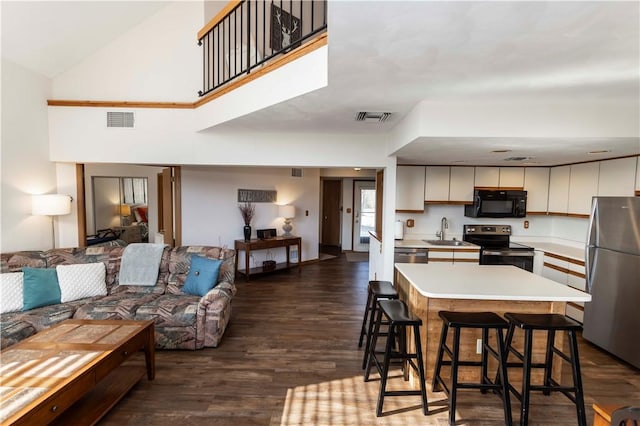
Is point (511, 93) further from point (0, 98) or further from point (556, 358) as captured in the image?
point (0, 98)

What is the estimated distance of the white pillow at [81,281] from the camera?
320 centimetres

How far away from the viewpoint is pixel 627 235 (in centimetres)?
293

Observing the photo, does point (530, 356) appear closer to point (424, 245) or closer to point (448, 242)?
point (424, 245)

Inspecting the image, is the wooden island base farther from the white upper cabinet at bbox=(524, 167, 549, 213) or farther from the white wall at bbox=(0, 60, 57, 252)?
the white wall at bbox=(0, 60, 57, 252)

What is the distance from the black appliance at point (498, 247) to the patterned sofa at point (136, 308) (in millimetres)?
3669

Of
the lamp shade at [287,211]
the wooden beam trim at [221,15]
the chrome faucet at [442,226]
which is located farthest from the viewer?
the lamp shade at [287,211]

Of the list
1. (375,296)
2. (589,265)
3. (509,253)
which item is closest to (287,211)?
(375,296)

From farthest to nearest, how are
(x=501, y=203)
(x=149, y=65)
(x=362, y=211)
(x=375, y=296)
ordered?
(x=362, y=211)
(x=501, y=203)
(x=149, y=65)
(x=375, y=296)

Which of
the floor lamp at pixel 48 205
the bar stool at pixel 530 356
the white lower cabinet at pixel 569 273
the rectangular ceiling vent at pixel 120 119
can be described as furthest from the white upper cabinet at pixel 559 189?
the floor lamp at pixel 48 205

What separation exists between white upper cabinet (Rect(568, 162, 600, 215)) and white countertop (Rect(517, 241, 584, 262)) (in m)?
0.53

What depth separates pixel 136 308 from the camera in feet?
10.0

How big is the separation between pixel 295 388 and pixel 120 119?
373cm

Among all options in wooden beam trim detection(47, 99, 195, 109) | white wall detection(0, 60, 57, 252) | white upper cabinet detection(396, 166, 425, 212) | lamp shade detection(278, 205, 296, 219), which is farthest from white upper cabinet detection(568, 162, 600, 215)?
white wall detection(0, 60, 57, 252)

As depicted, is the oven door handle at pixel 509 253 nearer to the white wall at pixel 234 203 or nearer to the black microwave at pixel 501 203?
the black microwave at pixel 501 203
